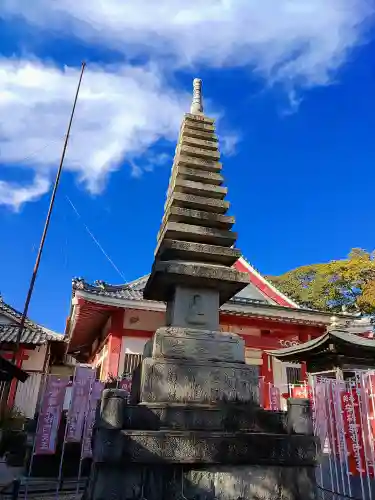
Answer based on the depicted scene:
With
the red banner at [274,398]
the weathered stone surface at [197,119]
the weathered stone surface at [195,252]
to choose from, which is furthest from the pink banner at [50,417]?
the red banner at [274,398]

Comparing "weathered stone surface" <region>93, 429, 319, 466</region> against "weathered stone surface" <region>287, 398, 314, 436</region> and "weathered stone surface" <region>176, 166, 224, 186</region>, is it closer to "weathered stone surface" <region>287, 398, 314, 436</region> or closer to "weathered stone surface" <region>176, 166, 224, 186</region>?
"weathered stone surface" <region>287, 398, 314, 436</region>

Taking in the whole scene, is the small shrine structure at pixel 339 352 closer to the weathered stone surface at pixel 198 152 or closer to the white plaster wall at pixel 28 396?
the weathered stone surface at pixel 198 152

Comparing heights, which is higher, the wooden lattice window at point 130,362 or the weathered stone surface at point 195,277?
the weathered stone surface at point 195,277

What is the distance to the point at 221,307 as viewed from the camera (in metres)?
14.7

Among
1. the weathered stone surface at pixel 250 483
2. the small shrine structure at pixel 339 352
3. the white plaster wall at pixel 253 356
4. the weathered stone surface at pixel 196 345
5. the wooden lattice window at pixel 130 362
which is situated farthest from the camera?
the white plaster wall at pixel 253 356

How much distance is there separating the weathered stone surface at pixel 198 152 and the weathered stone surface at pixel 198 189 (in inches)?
29.3

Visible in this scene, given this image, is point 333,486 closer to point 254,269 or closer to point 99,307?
point 99,307

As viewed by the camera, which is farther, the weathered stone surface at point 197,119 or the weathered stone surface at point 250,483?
the weathered stone surface at point 197,119

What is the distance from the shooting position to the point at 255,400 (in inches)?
217

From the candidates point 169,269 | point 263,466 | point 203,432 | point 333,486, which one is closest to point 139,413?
point 203,432

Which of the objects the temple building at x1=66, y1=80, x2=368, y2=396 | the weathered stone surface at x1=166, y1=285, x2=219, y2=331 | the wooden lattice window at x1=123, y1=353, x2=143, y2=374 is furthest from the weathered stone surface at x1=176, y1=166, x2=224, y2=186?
the wooden lattice window at x1=123, y1=353, x2=143, y2=374

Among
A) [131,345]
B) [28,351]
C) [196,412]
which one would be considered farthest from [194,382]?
[28,351]

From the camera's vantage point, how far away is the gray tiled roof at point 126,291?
42.8ft

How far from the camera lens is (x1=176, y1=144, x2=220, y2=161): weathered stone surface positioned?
7910mm
